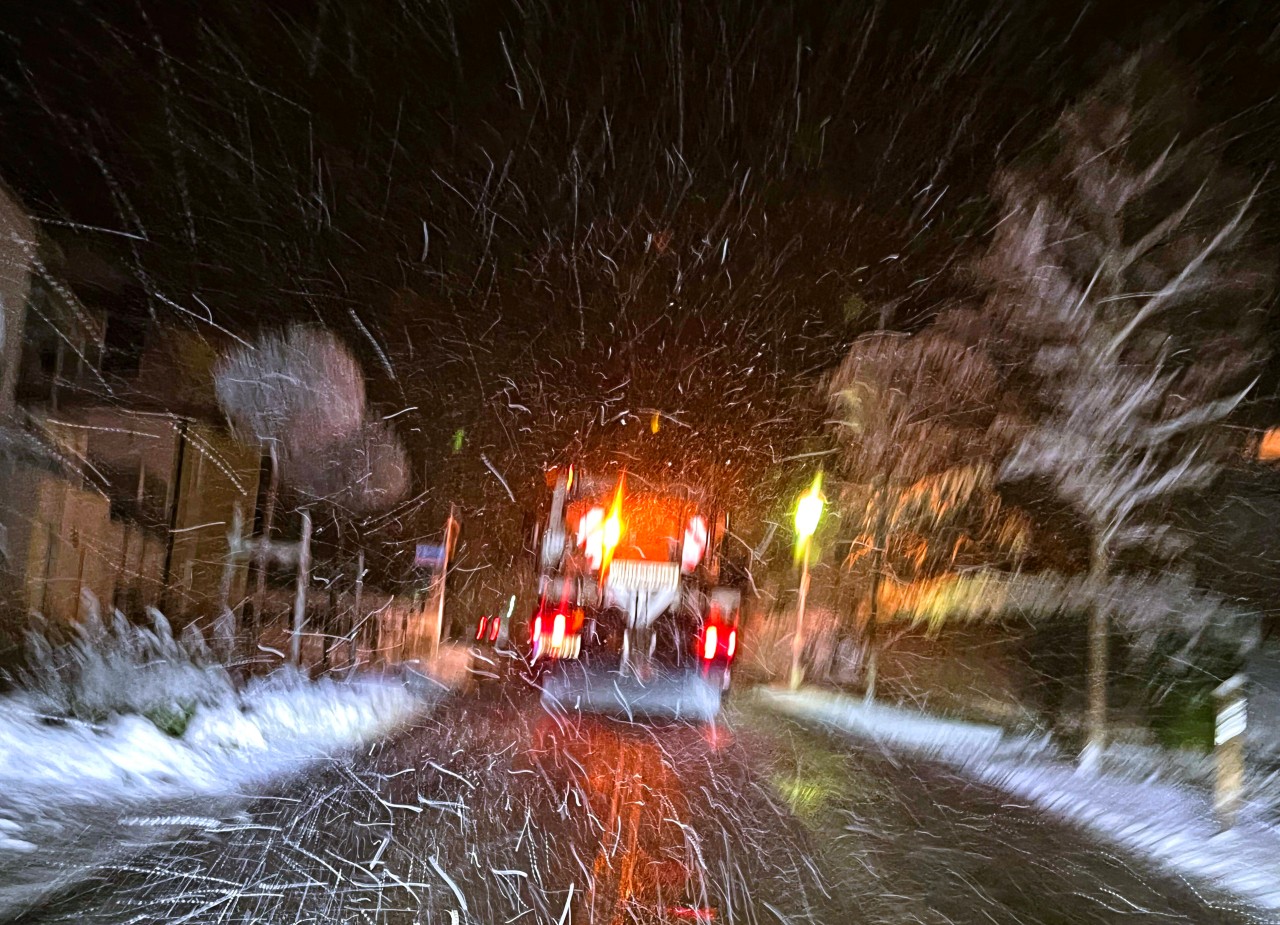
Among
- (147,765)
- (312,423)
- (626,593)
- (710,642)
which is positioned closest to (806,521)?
(710,642)

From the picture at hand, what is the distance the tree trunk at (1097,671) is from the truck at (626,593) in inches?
156

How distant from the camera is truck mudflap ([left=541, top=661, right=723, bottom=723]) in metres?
7.16

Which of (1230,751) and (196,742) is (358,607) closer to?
(196,742)

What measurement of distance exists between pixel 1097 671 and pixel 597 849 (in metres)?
6.77

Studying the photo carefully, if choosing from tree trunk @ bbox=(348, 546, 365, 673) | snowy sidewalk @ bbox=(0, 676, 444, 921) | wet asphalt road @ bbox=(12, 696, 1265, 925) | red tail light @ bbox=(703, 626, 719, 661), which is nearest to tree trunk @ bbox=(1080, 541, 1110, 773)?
wet asphalt road @ bbox=(12, 696, 1265, 925)

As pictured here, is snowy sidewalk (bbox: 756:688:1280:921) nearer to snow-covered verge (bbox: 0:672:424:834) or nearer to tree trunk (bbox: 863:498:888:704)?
tree trunk (bbox: 863:498:888:704)

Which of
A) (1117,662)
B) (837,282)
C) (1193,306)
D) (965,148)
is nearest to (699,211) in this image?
(837,282)

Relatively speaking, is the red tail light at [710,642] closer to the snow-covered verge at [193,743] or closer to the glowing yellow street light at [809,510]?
the glowing yellow street light at [809,510]

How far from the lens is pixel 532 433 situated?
23.0 ft

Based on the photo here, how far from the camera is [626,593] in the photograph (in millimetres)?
8008

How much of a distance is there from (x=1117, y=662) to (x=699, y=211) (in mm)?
7011

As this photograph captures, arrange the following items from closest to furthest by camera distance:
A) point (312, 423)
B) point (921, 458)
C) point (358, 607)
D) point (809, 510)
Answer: point (358, 607) < point (312, 423) < point (809, 510) < point (921, 458)

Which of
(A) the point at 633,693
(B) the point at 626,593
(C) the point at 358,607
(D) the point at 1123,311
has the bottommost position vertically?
(A) the point at 633,693

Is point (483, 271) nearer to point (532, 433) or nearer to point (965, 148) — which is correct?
point (532, 433)
